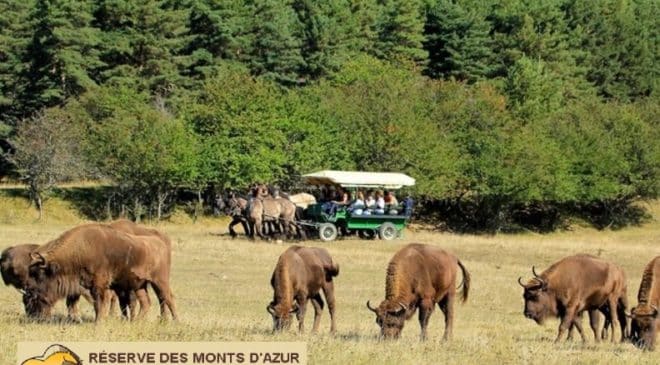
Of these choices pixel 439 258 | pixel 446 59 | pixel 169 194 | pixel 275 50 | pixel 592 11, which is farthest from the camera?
pixel 592 11

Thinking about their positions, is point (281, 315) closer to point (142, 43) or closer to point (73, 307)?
point (73, 307)

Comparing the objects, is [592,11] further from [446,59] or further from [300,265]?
[300,265]

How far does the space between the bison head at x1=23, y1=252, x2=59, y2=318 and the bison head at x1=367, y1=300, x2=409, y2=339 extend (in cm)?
491

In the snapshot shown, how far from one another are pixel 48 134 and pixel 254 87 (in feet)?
41.9

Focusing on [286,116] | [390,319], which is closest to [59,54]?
[286,116]

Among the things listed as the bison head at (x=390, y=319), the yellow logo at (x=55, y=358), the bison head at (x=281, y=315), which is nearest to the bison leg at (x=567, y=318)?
the bison head at (x=390, y=319)

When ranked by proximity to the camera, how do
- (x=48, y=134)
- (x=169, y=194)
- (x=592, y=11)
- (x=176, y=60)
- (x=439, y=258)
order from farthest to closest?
(x=592, y=11)
(x=176, y=60)
(x=169, y=194)
(x=48, y=134)
(x=439, y=258)

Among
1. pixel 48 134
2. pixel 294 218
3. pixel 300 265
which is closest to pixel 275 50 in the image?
pixel 48 134

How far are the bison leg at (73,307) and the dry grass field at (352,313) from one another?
0.29 meters

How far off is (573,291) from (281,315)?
5253 mm

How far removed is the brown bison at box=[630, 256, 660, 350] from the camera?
16.5m

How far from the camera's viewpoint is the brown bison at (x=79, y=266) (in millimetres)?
15945

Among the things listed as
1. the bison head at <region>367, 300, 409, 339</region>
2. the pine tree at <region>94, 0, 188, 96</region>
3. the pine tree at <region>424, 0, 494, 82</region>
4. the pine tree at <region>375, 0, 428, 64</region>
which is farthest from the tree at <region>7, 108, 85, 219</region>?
the bison head at <region>367, 300, 409, 339</region>

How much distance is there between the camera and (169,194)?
63312mm
